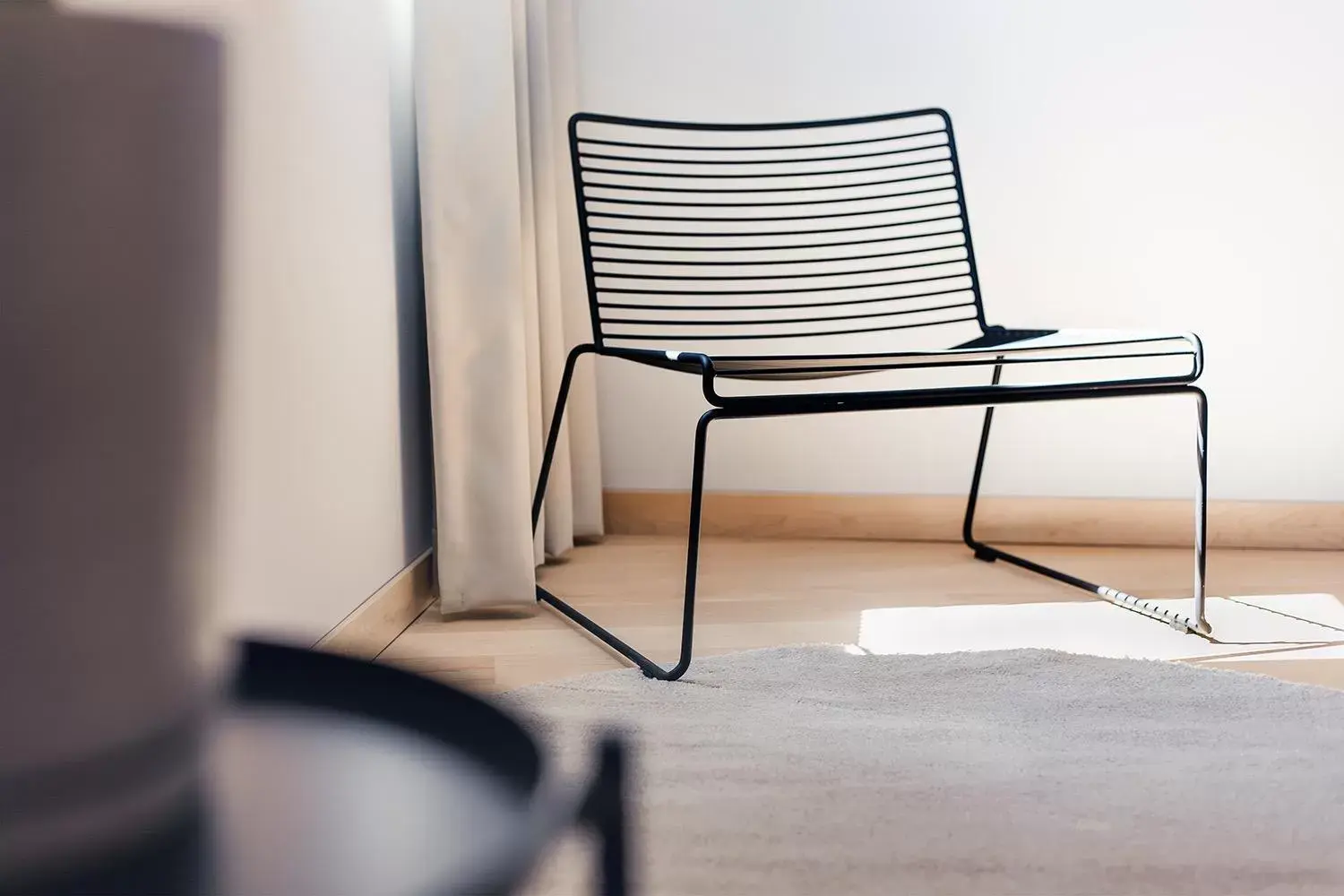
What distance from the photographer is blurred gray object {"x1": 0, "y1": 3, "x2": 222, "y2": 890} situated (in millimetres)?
209

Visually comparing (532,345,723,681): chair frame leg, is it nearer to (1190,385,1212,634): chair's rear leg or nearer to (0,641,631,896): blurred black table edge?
(1190,385,1212,634): chair's rear leg

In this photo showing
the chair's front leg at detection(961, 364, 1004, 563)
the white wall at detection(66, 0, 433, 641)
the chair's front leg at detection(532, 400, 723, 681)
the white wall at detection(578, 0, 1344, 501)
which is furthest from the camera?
the white wall at detection(578, 0, 1344, 501)

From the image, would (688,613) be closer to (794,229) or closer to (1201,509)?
(1201,509)

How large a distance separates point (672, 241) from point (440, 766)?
1.79 metres

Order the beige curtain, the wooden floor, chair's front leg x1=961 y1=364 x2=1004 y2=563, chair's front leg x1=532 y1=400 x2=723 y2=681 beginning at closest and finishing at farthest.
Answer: chair's front leg x1=532 y1=400 x2=723 y2=681 < the wooden floor < the beige curtain < chair's front leg x1=961 y1=364 x2=1004 y2=563

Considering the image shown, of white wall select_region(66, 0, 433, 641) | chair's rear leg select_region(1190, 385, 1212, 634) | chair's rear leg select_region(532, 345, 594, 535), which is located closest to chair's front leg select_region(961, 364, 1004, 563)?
chair's rear leg select_region(1190, 385, 1212, 634)

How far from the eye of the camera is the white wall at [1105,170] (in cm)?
186

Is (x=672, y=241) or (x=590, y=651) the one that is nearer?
(x=590, y=651)

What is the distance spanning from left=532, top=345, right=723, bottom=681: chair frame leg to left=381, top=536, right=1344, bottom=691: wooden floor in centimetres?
2

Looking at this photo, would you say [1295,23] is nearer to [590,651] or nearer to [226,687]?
[590,651]

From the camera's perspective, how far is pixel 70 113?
0.69 ft

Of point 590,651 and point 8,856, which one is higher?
point 8,856

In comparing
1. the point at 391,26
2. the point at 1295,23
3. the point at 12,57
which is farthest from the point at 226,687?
the point at 1295,23

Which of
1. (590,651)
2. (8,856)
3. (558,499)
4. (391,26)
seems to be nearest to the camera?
(8,856)
